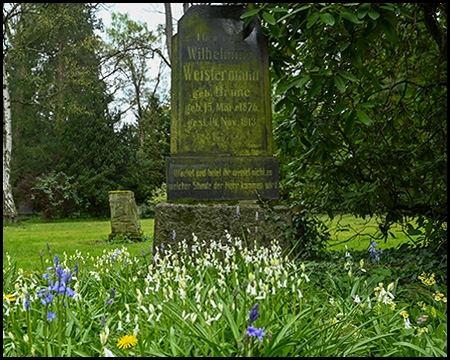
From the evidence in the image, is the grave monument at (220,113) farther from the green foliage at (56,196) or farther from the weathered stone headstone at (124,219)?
the green foliage at (56,196)

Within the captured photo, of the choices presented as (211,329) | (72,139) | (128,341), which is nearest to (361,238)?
(211,329)

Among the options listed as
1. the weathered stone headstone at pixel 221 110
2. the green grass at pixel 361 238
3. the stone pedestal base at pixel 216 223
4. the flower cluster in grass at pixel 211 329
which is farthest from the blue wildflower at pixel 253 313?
the weathered stone headstone at pixel 221 110

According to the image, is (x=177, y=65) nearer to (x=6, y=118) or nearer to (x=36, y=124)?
(x=6, y=118)

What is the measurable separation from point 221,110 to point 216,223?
1.52 meters

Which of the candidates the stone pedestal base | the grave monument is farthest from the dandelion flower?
the grave monument

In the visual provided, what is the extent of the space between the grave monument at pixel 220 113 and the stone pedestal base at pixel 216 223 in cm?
23

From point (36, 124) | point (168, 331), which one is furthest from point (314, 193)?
point (36, 124)

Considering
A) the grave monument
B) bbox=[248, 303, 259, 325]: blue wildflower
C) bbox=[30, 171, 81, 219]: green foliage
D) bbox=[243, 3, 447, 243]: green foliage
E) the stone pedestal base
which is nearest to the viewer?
bbox=[248, 303, 259, 325]: blue wildflower

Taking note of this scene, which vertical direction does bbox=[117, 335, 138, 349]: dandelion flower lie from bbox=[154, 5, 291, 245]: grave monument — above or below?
below

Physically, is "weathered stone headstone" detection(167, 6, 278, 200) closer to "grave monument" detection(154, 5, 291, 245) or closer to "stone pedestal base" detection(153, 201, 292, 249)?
"grave monument" detection(154, 5, 291, 245)

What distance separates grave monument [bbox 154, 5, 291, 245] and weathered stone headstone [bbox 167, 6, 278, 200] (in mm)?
12

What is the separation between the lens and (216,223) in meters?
5.02

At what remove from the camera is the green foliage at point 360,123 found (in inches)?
177

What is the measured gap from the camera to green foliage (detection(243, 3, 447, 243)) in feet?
14.8
